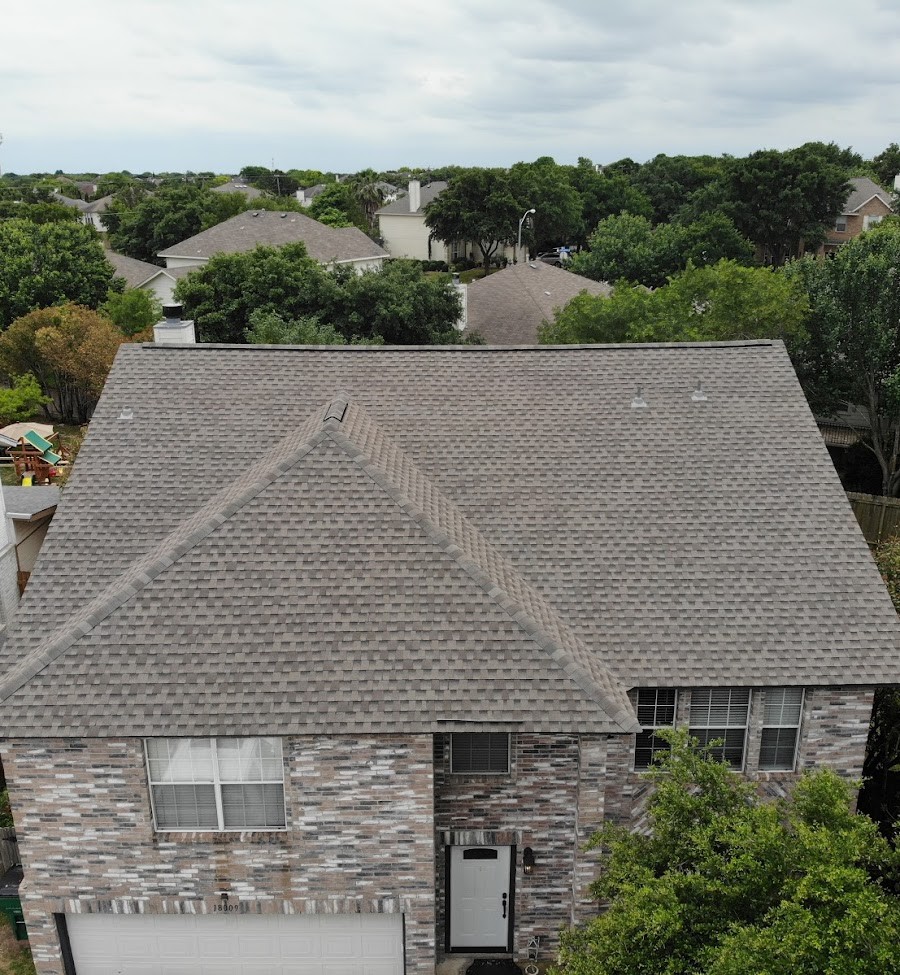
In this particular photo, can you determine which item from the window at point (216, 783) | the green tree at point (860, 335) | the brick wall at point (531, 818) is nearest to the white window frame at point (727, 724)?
the brick wall at point (531, 818)

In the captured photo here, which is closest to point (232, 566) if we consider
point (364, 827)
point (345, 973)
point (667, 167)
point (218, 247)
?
point (364, 827)

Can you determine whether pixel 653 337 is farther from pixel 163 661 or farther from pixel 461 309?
pixel 163 661

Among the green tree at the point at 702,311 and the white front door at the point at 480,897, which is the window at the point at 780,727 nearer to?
the white front door at the point at 480,897

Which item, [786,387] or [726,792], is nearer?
[726,792]

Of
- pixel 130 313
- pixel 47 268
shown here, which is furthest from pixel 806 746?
pixel 47 268

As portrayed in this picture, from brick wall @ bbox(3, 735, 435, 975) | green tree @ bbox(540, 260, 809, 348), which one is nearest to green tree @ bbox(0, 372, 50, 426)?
green tree @ bbox(540, 260, 809, 348)

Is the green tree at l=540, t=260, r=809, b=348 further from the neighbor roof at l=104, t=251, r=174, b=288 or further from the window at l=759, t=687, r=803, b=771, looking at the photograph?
the neighbor roof at l=104, t=251, r=174, b=288
